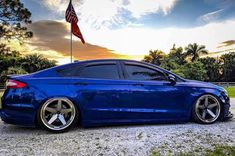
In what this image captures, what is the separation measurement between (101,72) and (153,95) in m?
1.07

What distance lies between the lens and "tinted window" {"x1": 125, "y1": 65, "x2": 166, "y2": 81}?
639cm

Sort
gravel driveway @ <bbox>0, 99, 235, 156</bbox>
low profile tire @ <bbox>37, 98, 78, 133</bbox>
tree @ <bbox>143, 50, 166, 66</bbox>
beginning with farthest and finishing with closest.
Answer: tree @ <bbox>143, 50, 166, 66</bbox>
low profile tire @ <bbox>37, 98, 78, 133</bbox>
gravel driveway @ <bbox>0, 99, 235, 156</bbox>

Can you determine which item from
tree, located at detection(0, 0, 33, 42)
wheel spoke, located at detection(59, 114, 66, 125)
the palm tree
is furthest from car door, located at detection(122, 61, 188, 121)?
the palm tree

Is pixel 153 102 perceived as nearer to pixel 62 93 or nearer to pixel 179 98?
pixel 179 98

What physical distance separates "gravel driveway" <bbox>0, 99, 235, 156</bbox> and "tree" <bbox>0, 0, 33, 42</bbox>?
95.3 ft

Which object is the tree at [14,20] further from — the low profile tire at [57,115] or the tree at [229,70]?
the tree at [229,70]

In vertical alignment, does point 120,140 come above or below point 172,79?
below

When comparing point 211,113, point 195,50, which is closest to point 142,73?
point 211,113

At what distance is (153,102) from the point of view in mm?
6219

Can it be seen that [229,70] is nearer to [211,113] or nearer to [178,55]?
[178,55]

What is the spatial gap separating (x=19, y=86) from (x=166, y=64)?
77.1 m

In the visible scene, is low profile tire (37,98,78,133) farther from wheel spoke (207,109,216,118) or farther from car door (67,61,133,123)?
wheel spoke (207,109,216,118)

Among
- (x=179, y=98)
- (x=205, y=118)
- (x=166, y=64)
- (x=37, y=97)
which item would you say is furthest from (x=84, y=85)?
(x=166, y=64)

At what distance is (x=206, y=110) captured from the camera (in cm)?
646
